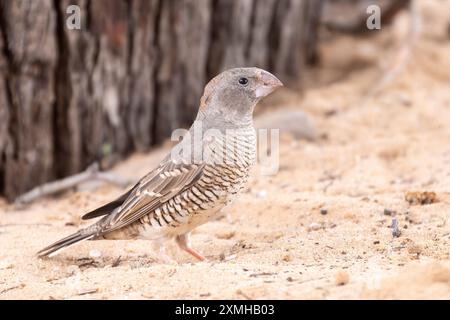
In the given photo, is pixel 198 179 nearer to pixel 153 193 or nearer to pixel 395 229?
pixel 153 193

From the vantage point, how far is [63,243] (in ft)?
16.0

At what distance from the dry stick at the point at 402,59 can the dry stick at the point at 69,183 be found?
3.20m

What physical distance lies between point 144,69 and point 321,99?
2374mm

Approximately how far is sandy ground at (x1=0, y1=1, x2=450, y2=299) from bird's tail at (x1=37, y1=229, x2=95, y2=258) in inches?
2.9

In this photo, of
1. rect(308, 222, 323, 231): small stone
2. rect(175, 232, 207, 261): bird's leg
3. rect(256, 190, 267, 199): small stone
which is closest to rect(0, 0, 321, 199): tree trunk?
rect(256, 190, 267, 199): small stone

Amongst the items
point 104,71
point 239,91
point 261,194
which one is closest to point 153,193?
point 239,91

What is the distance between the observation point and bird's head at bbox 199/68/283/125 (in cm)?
505

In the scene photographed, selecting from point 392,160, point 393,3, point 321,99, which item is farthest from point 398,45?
point 392,160

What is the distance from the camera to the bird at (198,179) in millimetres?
4754

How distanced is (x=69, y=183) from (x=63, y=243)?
Result: 185 centimetres

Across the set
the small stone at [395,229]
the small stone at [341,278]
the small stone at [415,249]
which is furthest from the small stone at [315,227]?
the small stone at [341,278]

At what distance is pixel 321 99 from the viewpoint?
29.3 ft

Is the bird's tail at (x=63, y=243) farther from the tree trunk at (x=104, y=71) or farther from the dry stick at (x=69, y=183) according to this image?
the tree trunk at (x=104, y=71)
